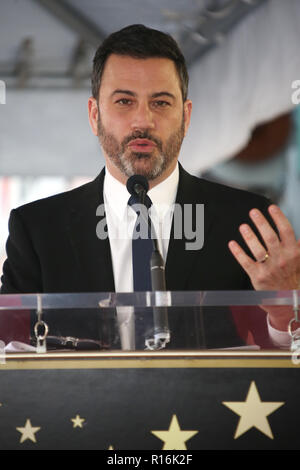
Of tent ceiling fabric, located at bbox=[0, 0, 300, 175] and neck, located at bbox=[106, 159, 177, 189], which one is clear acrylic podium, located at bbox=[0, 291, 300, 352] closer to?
neck, located at bbox=[106, 159, 177, 189]

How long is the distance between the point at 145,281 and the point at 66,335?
44cm

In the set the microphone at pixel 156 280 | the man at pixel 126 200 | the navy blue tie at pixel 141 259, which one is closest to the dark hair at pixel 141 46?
the man at pixel 126 200

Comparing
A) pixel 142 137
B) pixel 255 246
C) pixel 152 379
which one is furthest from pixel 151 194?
pixel 152 379

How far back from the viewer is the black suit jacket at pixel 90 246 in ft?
5.48

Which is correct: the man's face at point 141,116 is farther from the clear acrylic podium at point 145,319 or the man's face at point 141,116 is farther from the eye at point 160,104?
the clear acrylic podium at point 145,319

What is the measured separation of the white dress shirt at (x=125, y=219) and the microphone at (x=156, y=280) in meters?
0.27

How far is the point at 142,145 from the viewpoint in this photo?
1.75 metres

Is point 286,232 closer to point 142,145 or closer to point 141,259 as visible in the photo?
point 141,259

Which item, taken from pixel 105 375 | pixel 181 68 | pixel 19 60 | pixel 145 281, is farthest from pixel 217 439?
pixel 19 60

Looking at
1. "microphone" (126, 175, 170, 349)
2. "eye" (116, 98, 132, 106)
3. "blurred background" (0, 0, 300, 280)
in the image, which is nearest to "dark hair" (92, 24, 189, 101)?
"eye" (116, 98, 132, 106)

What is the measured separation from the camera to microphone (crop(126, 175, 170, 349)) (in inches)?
43.8

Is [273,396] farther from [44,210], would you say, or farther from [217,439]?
[44,210]
